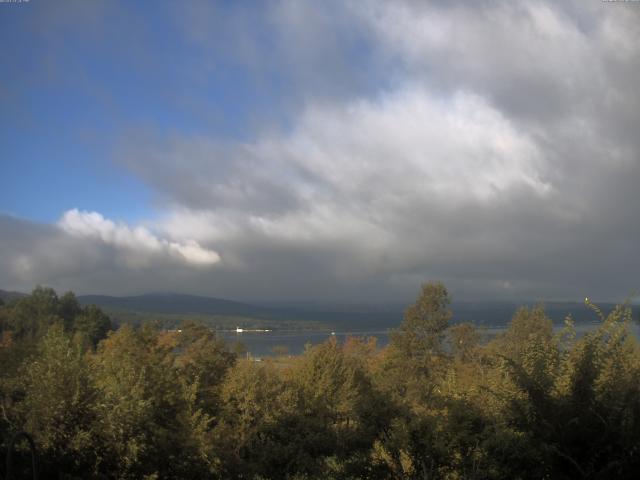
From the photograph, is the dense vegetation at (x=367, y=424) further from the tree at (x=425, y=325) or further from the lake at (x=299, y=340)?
the tree at (x=425, y=325)

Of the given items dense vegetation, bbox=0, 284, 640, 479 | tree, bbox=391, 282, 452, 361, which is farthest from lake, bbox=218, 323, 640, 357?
tree, bbox=391, 282, 452, 361

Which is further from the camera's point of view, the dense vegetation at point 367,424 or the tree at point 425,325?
the tree at point 425,325

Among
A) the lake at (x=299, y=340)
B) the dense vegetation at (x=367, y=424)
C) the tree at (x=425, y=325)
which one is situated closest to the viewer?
the dense vegetation at (x=367, y=424)

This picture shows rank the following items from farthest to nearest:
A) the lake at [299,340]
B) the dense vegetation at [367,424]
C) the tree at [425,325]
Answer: the tree at [425,325]
the lake at [299,340]
the dense vegetation at [367,424]

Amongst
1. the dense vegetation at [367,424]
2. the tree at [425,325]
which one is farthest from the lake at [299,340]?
→ the tree at [425,325]

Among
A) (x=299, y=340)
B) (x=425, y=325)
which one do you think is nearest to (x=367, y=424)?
(x=425, y=325)

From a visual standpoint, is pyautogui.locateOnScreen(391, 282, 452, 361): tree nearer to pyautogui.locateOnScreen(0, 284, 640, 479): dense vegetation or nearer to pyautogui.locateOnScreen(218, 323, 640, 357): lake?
pyautogui.locateOnScreen(218, 323, 640, 357): lake

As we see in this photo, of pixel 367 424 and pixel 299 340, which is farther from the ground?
pixel 367 424

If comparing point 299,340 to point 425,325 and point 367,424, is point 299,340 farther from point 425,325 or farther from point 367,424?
point 367,424

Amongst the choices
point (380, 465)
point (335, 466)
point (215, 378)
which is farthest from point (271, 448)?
point (215, 378)

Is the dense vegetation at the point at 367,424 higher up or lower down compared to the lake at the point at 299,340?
higher up

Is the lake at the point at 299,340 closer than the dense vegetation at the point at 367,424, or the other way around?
the dense vegetation at the point at 367,424

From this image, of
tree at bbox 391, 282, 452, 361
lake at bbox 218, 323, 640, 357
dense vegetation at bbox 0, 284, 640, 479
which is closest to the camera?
dense vegetation at bbox 0, 284, 640, 479

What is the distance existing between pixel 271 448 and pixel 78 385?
6.76 metres
